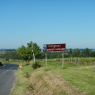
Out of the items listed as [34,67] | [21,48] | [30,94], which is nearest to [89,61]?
[34,67]

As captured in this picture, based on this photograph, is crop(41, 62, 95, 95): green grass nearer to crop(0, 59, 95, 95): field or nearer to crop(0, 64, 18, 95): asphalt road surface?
crop(0, 59, 95, 95): field

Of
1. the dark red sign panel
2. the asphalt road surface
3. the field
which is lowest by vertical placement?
the asphalt road surface

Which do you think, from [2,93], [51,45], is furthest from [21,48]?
[2,93]

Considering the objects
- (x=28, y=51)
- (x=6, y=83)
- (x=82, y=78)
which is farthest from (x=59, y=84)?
(x=28, y=51)

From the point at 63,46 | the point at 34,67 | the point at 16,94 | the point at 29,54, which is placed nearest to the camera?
the point at 16,94

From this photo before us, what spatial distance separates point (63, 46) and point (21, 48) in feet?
131

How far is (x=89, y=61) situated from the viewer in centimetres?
4447

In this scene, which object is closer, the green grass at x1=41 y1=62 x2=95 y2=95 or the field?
the field

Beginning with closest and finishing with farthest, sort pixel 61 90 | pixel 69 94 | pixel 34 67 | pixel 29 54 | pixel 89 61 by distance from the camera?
1. pixel 69 94
2. pixel 61 90
3. pixel 34 67
4. pixel 89 61
5. pixel 29 54

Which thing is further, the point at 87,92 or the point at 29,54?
the point at 29,54

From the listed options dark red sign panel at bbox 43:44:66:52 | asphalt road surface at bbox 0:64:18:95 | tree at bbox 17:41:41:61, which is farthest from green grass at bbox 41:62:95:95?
tree at bbox 17:41:41:61

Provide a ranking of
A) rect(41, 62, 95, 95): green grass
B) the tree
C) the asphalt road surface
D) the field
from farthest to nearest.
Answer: the tree < the asphalt road surface < rect(41, 62, 95, 95): green grass < the field

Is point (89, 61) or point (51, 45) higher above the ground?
point (51, 45)

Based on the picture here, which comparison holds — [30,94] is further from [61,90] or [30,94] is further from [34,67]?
[34,67]
